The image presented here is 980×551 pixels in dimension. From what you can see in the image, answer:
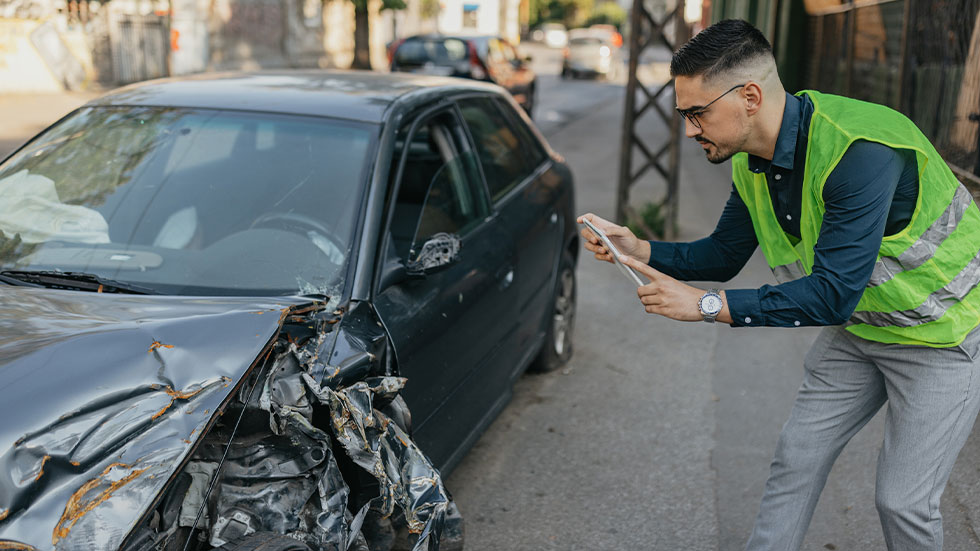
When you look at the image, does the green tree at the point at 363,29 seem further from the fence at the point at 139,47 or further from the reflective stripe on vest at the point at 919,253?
the reflective stripe on vest at the point at 919,253

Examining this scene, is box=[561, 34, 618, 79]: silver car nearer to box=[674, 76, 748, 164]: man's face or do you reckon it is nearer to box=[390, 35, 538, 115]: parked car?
box=[390, 35, 538, 115]: parked car

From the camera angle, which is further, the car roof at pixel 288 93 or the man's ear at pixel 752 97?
the car roof at pixel 288 93

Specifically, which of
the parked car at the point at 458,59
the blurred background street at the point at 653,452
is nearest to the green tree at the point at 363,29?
the parked car at the point at 458,59

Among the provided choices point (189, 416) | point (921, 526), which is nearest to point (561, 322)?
point (921, 526)

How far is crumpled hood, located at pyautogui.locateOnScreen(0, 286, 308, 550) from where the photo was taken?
1.93m

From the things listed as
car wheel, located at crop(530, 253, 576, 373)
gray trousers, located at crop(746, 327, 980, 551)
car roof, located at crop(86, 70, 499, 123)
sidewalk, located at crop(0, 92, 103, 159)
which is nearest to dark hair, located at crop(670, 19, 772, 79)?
gray trousers, located at crop(746, 327, 980, 551)

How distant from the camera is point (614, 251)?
2.61 m

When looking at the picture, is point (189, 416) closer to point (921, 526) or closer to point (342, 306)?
point (342, 306)

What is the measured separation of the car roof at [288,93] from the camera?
3.68 meters

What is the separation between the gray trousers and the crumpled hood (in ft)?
4.98

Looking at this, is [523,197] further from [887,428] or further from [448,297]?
[887,428]

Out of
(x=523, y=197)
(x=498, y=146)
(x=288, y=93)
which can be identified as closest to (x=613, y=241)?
(x=288, y=93)

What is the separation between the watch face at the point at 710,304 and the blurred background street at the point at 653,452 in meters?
1.54

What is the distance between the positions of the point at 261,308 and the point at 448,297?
3.27 feet
